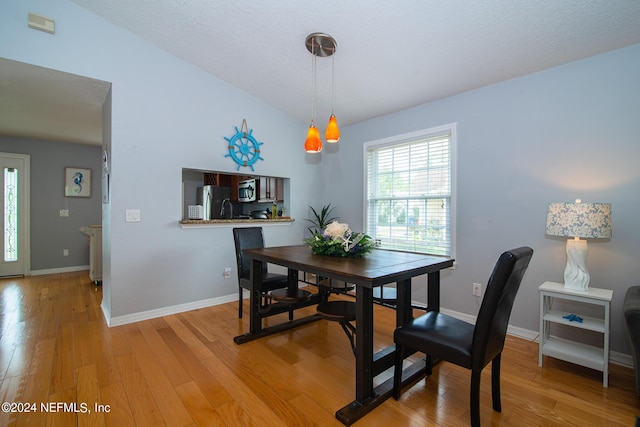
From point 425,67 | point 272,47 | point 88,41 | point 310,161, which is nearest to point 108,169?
point 88,41

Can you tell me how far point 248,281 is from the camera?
2.88 m

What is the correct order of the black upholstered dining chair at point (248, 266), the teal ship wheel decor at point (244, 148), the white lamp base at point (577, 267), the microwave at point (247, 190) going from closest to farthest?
the white lamp base at point (577, 267) < the black upholstered dining chair at point (248, 266) < the teal ship wheel decor at point (244, 148) < the microwave at point (247, 190)

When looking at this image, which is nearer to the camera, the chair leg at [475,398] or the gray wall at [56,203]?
the chair leg at [475,398]

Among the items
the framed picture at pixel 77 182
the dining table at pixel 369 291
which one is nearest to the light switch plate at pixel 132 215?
the dining table at pixel 369 291

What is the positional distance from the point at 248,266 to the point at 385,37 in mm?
2483

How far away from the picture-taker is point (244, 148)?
3799mm

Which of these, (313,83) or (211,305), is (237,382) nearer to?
(211,305)

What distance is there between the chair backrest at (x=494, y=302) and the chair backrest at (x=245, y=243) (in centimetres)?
213

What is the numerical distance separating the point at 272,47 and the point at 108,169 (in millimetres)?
2072

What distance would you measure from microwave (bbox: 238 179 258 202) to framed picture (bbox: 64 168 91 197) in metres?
2.95

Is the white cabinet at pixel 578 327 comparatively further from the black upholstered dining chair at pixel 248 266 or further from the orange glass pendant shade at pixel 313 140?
the black upholstered dining chair at pixel 248 266

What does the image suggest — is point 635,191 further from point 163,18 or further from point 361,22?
point 163,18

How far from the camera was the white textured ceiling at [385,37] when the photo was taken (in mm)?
2035

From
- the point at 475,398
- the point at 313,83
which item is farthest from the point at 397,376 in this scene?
the point at 313,83
